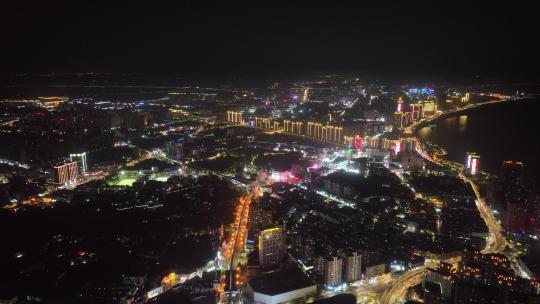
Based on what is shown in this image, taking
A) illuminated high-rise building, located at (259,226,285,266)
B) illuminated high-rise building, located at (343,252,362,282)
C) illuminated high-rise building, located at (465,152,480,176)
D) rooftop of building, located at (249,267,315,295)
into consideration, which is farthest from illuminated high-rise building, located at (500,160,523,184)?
rooftop of building, located at (249,267,315,295)

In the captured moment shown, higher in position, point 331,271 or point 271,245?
point 271,245

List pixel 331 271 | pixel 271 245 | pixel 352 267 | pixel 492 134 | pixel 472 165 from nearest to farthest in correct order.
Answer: pixel 331 271
pixel 352 267
pixel 271 245
pixel 472 165
pixel 492 134

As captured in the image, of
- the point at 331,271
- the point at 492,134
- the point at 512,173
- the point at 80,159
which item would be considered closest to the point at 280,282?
the point at 331,271

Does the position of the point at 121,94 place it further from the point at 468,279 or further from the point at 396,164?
the point at 468,279

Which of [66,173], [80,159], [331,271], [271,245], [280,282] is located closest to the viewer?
[280,282]

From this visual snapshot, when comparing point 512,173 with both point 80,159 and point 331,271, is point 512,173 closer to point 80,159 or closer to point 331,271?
point 331,271

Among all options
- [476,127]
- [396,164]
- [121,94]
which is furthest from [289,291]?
[121,94]

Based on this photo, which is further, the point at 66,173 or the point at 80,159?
the point at 80,159

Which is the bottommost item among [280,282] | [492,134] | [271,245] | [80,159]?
[280,282]
